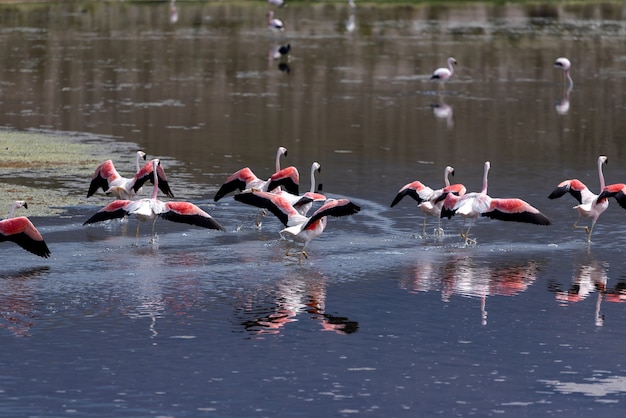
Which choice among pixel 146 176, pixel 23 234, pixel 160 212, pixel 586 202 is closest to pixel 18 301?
pixel 23 234

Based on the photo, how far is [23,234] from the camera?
46.2 feet

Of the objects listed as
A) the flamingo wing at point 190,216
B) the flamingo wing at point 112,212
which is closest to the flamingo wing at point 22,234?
the flamingo wing at point 112,212

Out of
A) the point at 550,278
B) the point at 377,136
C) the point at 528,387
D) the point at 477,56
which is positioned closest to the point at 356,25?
the point at 477,56

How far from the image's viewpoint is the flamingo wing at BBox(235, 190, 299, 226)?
15273mm

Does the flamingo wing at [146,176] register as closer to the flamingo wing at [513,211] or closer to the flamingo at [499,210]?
the flamingo at [499,210]

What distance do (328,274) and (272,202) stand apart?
5.15 feet

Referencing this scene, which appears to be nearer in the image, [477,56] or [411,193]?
[411,193]

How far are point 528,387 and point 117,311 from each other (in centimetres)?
435

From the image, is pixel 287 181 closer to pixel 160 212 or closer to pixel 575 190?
pixel 160 212

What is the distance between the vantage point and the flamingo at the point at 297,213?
13.8 metres

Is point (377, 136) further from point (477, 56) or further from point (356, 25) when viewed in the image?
point (356, 25)

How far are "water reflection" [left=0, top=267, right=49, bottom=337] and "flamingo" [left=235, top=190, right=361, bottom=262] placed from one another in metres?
2.78

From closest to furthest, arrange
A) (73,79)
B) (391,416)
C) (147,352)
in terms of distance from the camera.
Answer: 1. (391,416)
2. (147,352)
3. (73,79)

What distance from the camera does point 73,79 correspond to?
112ft
